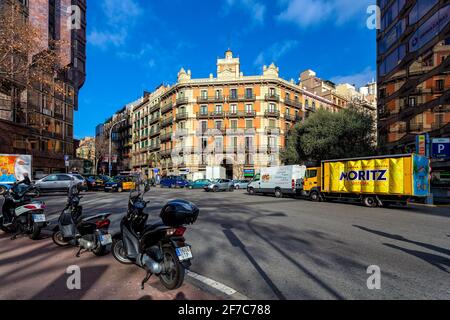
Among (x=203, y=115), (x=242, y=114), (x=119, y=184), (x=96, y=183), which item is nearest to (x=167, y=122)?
(x=203, y=115)

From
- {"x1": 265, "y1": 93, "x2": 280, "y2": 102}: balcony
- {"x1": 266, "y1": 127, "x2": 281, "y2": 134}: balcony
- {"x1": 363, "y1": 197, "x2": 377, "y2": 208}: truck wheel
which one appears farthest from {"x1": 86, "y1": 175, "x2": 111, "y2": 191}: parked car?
{"x1": 265, "y1": 93, "x2": 280, "y2": 102}: balcony

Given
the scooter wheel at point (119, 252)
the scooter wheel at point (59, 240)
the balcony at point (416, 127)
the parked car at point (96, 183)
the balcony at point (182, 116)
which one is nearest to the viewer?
the scooter wheel at point (119, 252)

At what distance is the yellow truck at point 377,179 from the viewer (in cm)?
1285

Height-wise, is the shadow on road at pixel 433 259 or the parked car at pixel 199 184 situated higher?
the shadow on road at pixel 433 259

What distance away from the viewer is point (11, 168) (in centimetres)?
1966

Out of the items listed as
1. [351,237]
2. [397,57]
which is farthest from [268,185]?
[397,57]

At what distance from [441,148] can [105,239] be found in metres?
21.0

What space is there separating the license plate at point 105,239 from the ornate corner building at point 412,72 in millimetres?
28575

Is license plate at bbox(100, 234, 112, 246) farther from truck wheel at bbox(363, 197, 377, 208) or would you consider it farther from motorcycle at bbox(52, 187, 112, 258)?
truck wheel at bbox(363, 197, 377, 208)

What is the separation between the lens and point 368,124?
25453mm

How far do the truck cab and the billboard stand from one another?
20179mm

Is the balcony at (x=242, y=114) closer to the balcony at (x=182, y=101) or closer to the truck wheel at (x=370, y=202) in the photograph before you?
the balcony at (x=182, y=101)

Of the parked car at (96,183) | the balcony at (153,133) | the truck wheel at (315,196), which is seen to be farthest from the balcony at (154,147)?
the truck wheel at (315,196)

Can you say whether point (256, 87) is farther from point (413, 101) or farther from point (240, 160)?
point (413, 101)
